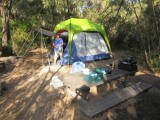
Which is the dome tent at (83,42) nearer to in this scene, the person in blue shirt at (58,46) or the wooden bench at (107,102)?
the person in blue shirt at (58,46)

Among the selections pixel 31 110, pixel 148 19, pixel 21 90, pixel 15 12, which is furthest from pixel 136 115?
pixel 15 12

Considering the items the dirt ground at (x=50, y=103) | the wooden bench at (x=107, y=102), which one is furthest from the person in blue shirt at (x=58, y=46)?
the wooden bench at (x=107, y=102)

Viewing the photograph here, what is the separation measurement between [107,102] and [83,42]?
4618 millimetres

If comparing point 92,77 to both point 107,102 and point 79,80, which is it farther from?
point 107,102

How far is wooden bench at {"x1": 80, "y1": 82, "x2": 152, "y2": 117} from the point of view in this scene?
3179 mm

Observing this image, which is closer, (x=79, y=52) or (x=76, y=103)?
(x=76, y=103)

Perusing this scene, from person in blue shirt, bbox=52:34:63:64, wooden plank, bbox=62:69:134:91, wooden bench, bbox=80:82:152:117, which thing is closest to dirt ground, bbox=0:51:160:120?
wooden bench, bbox=80:82:152:117

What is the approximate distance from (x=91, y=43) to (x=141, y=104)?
14.8ft

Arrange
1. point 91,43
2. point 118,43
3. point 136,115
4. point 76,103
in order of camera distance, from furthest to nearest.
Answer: point 118,43 → point 91,43 → point 76,103 → point 136,115

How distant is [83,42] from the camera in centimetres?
775

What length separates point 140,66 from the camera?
24.1 feet

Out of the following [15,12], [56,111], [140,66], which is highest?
[15,12]

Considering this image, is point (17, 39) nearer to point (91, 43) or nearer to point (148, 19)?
point (91, 43)

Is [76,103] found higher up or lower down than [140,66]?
lower down
